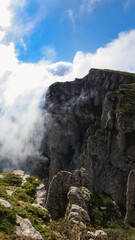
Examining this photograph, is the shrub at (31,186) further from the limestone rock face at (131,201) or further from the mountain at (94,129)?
the mountain at (94,129)

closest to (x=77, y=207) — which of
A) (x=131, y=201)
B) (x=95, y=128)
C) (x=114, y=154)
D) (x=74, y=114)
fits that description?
(x=131, y=201)

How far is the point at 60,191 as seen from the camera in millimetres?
30828

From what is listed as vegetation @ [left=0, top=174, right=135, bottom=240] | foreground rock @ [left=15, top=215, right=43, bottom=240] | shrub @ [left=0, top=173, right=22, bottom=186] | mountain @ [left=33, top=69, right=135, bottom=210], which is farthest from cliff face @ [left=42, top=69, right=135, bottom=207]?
foreground rock @ [left=15, top=215, right=43, bottom=240]

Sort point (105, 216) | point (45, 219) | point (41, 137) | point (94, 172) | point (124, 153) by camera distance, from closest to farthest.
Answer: point (45, 219), point (105, 216), point (124, 153), point (94, 172), point (41, 137)

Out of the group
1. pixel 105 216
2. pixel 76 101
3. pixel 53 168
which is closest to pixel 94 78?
pixel 76 101

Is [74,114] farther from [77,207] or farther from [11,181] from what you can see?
[77,207]

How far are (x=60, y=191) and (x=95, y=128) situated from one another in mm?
68706

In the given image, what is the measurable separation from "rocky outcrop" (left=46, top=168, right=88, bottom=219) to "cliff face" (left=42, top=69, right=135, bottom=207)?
97.7 ft

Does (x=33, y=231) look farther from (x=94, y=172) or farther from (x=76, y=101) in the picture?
(x=76, y=101)

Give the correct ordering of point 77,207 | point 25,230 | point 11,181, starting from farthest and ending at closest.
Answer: point 11,181
point 77,207
point 25,230

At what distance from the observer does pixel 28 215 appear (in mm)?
13711

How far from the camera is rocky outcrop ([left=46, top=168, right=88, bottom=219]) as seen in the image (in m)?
27.8

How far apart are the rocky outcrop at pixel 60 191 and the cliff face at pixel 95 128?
29779 mm

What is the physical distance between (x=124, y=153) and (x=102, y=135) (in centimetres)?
1125
